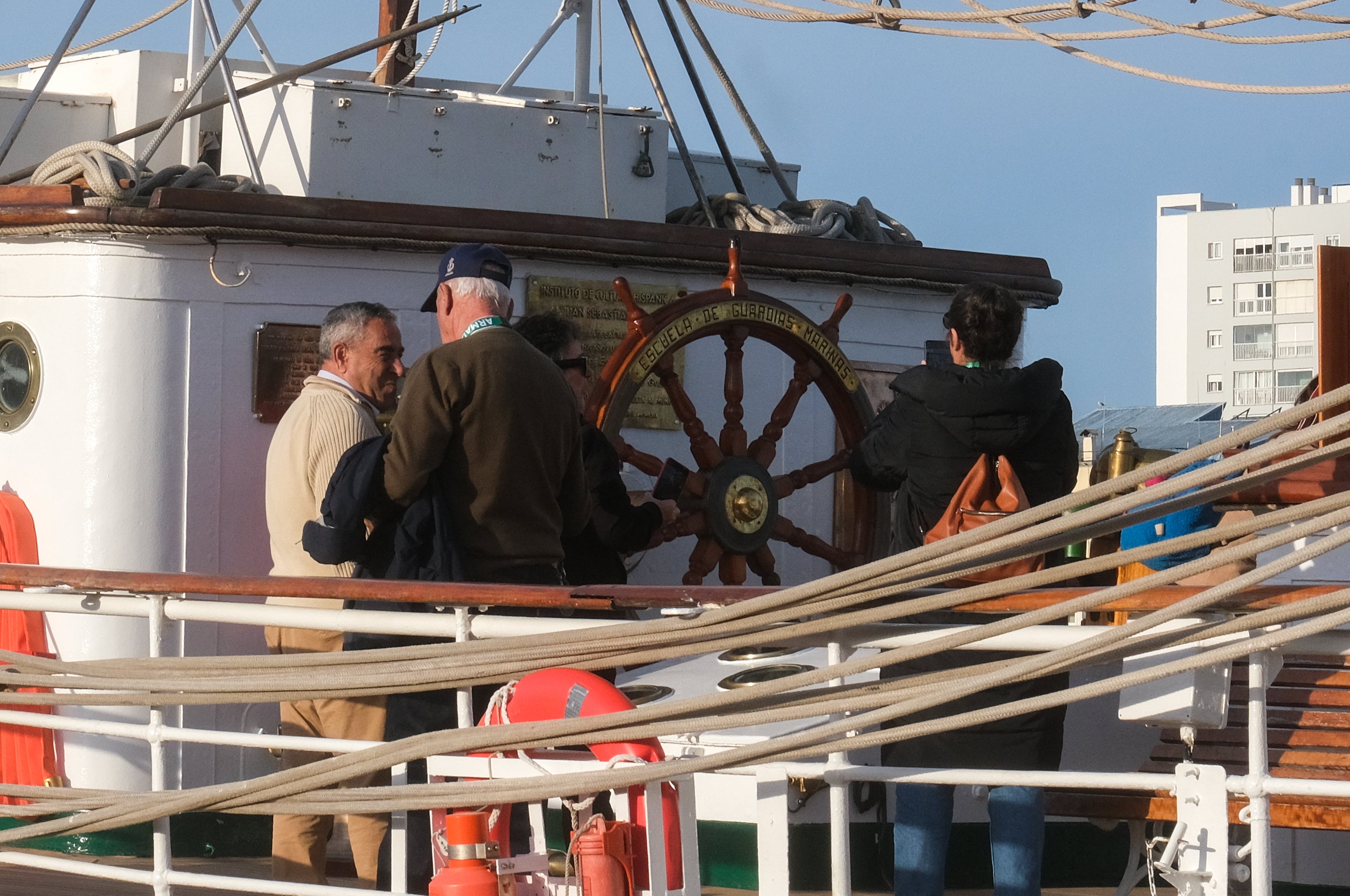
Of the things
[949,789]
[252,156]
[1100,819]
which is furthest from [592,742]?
[252,156]

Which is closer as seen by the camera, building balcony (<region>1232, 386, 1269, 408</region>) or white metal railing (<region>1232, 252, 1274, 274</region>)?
building balcony (<region>1232, 386, 1269, 408</region>)

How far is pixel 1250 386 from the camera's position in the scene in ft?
194

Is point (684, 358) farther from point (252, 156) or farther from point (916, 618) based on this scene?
point (916, 618)

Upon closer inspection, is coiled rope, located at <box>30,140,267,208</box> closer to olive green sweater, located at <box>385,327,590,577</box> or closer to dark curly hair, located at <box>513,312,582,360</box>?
dark curly hair, located at <box>513,312,582,360</box>

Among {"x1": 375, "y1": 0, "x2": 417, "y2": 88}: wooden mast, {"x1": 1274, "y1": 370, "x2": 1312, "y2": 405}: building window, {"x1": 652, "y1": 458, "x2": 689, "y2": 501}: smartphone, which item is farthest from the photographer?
{"x1": 1274, "y1": 370, "x2": 1312, "y2": 405}: building window

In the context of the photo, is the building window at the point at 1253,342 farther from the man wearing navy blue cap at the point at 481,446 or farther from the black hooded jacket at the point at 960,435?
the man wearing navy blue cap at the point at 481,446

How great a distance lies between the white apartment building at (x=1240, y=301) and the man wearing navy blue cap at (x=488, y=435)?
56.9 metres

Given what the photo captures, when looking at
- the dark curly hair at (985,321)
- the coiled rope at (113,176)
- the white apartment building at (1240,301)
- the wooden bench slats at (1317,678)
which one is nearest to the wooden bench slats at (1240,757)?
the wooden bench slats at (1317,678)

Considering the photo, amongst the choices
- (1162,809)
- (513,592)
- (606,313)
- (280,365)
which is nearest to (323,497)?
(280,365)

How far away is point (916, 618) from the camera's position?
9.51ft

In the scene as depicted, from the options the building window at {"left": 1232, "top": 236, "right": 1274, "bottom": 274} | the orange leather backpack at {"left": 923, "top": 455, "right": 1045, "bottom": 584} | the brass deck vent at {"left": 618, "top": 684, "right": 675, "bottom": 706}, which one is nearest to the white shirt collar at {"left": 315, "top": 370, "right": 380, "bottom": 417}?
the brass deck vent at {"left": 618, "top": 684, "right": 675, "bottom": 706}

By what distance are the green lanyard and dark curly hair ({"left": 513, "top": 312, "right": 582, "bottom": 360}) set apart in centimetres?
48

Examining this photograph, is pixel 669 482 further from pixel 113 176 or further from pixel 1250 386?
pixel 1250 386

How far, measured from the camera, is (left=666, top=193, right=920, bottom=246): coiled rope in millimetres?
4648
